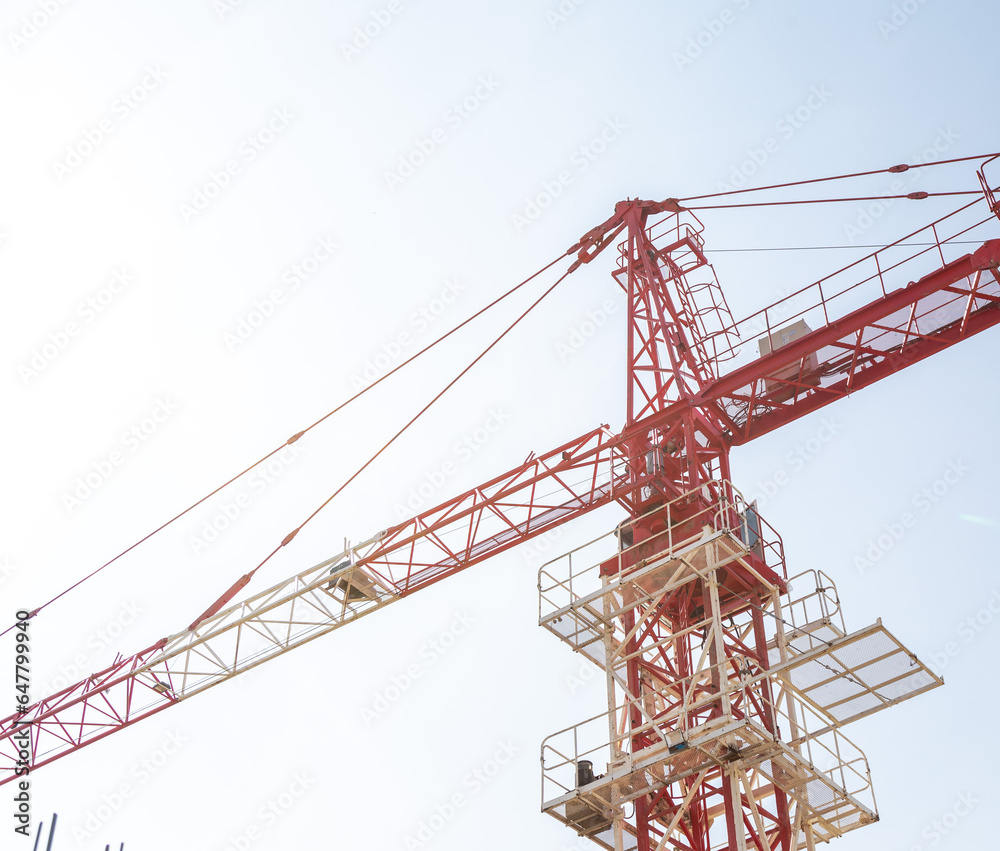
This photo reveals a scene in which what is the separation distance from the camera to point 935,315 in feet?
101

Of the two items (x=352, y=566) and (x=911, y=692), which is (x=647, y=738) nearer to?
(x=911, y=692)

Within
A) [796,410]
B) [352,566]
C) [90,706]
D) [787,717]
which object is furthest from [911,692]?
[90,706]

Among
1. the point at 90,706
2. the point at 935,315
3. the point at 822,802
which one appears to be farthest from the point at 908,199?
the point at 90,706

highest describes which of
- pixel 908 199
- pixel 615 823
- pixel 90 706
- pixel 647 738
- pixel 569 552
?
pixel 908 199

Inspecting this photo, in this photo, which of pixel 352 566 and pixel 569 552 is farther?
pixel 352 566

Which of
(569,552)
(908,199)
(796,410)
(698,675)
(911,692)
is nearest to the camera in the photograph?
(698,675)

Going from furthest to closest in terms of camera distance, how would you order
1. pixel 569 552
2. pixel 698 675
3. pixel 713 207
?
pixel 713 207
pixel 569 552
pixel 698 675

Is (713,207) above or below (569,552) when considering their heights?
above

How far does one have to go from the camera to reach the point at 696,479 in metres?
30.5

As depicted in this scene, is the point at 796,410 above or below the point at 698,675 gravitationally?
above

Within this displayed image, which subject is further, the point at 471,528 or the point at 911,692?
the point at 471,528

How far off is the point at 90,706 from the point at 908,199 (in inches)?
1048

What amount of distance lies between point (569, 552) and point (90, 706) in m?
17.6

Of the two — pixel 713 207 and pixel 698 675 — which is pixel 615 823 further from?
pixel 713 207
